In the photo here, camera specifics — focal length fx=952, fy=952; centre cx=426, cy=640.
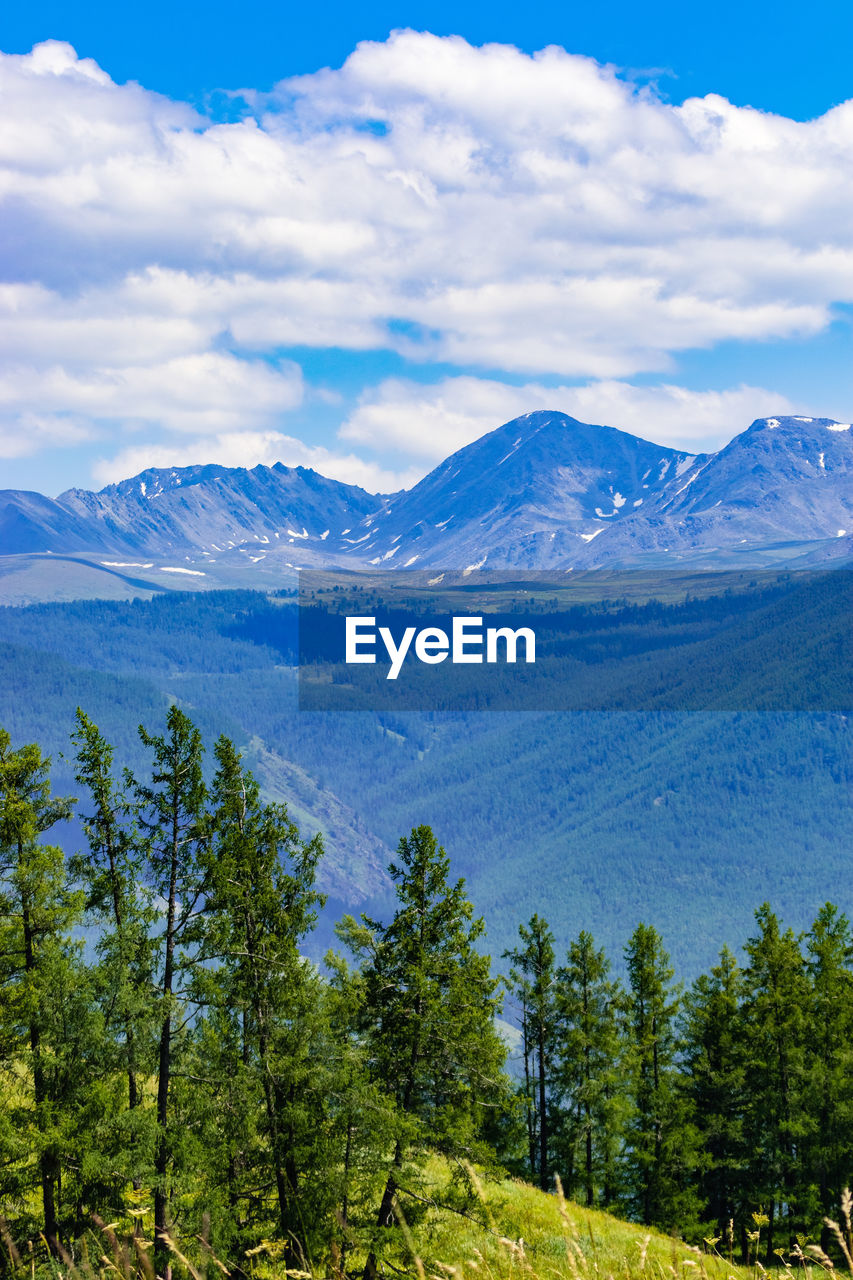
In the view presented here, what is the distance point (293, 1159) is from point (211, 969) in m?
4.57

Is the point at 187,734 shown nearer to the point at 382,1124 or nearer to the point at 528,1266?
the point at 382,1124

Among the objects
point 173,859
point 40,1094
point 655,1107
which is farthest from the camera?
point 655,1107

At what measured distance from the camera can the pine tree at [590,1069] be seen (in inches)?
1532

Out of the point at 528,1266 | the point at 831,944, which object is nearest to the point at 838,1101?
the point at 831,944

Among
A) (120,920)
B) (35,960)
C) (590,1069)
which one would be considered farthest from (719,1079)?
(35,960)

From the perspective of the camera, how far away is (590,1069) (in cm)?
3981

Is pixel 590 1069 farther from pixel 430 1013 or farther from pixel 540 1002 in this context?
pixel 430 1013

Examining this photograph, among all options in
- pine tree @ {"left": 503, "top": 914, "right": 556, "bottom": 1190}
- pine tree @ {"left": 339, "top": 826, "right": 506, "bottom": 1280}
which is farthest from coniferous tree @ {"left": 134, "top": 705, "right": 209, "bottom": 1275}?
pine tree @ {"left": 503, "top": 914, "right": 556, "bottom": 1190}

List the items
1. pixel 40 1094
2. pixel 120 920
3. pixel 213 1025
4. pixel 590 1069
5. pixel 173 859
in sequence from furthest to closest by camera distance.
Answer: pixel 590 1069
pixel 213 1025
pixel 120 920
pixel 173 859
pixel 40 1094

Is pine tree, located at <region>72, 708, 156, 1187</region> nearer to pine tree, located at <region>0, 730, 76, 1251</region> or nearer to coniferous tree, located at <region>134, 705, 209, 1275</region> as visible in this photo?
coniferous tree, located at <region>134, 705, 209, 1275</region>

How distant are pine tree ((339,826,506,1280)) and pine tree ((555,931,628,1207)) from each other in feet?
59.9

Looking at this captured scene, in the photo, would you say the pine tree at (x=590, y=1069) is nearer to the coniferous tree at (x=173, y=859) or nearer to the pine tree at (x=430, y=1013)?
the pine tree at (x=430, y=1013)

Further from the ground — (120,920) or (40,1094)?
(120,920)

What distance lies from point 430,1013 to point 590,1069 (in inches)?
847
